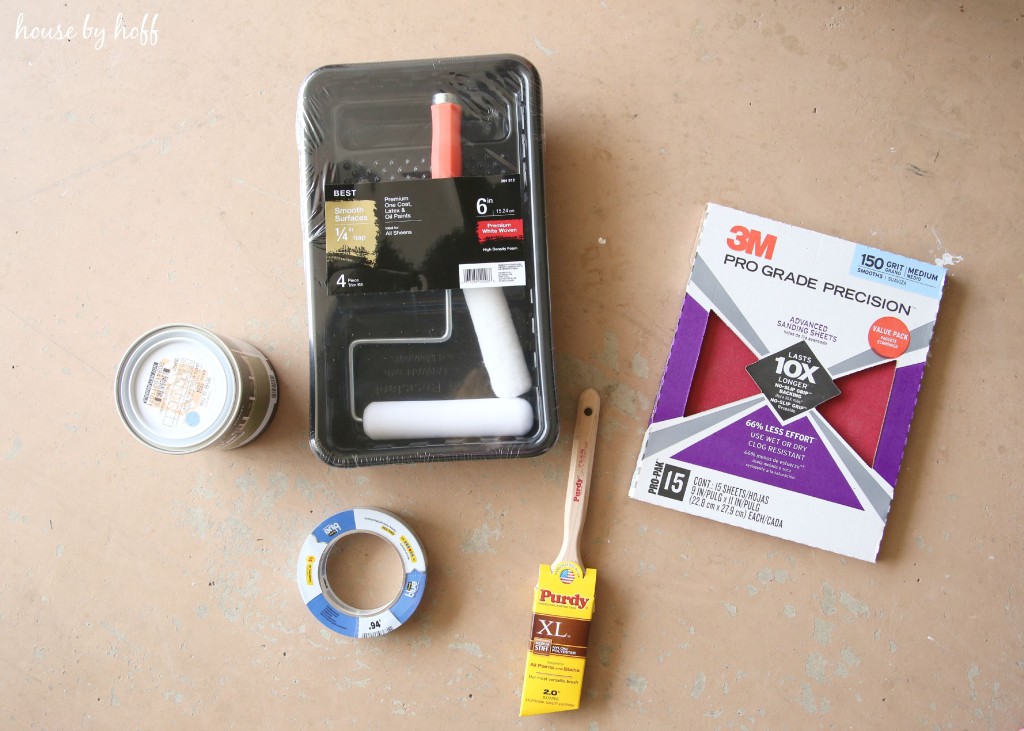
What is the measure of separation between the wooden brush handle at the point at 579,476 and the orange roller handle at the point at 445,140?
0.24 meters

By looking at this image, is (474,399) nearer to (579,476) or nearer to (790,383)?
(579,476)

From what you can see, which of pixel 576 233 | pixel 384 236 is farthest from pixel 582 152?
pixel 384 236

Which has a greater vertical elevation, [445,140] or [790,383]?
[445,140]

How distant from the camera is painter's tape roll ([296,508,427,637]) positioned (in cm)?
67

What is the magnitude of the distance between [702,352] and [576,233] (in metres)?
0.16

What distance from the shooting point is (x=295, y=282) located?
2.30ft

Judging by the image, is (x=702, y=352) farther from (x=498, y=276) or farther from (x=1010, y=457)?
(x=1010, y=457)

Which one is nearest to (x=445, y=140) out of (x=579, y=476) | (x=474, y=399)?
(x=474, y=399)

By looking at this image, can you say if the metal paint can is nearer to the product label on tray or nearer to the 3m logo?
the product label on tray

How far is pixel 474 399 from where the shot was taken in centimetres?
63

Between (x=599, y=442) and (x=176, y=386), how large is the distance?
0.38m

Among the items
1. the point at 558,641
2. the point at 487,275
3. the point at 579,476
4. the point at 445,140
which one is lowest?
the point at 558,641

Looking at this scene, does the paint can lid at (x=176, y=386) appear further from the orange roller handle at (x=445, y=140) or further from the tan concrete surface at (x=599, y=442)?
the orange roller handle at (x=445, y=140)

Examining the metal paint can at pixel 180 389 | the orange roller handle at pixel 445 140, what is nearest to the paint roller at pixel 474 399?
the orange roller handle at pixel 445 140
